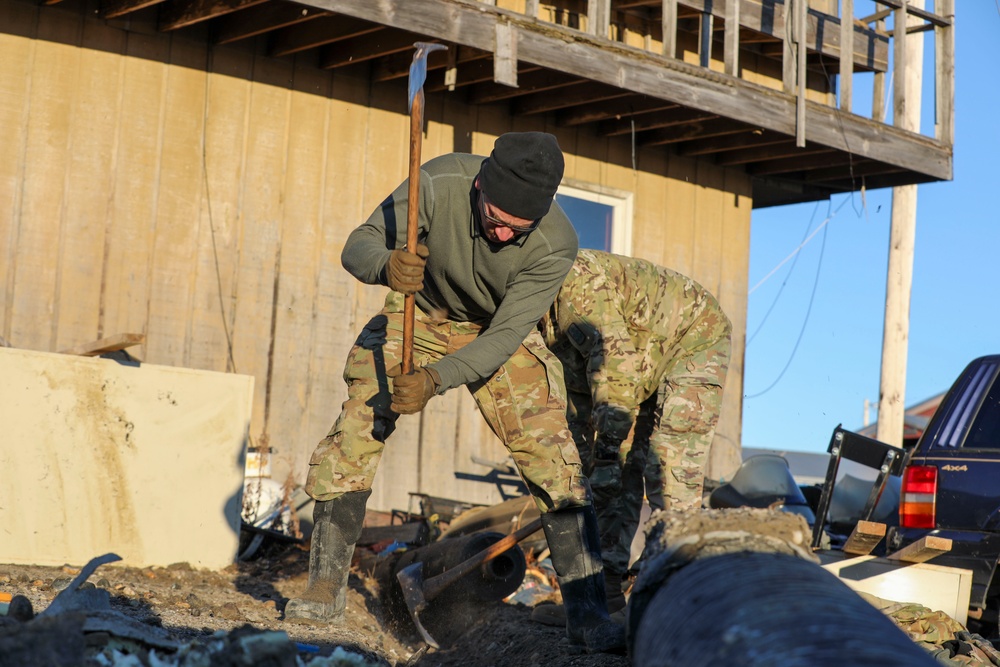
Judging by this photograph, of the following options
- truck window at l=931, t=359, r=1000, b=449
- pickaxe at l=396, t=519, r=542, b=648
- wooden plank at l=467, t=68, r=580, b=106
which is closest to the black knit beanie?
pickaxe at l=396, t=519, r=542, b=648

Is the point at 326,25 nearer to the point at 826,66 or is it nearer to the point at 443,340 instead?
the point at 443,340

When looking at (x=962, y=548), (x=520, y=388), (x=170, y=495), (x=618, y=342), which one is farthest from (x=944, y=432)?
(x=170, y=495)

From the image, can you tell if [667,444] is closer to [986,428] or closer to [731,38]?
[986,428]

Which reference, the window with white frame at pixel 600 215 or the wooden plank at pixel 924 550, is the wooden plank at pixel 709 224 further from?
the wooden plank at pixel 924 550

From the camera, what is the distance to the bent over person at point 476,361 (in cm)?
425

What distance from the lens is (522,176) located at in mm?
4062

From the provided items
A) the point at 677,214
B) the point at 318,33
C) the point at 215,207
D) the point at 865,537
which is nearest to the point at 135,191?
the point at 215,207

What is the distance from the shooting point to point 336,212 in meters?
8.15

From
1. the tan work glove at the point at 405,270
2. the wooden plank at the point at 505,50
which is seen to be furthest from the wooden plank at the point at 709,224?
the tan work glove at the point at 405,270

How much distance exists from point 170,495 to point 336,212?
9.07ft

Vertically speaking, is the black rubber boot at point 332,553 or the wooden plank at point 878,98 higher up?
the wooden plank at point 878,98

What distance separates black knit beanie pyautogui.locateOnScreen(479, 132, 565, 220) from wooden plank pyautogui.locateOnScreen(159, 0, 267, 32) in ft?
10.8

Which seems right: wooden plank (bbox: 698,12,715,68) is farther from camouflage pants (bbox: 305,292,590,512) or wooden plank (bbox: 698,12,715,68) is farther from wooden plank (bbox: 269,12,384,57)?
camouflage pants (bbox: 305,292,590,512)

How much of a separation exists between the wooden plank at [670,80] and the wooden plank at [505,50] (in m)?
0.06
